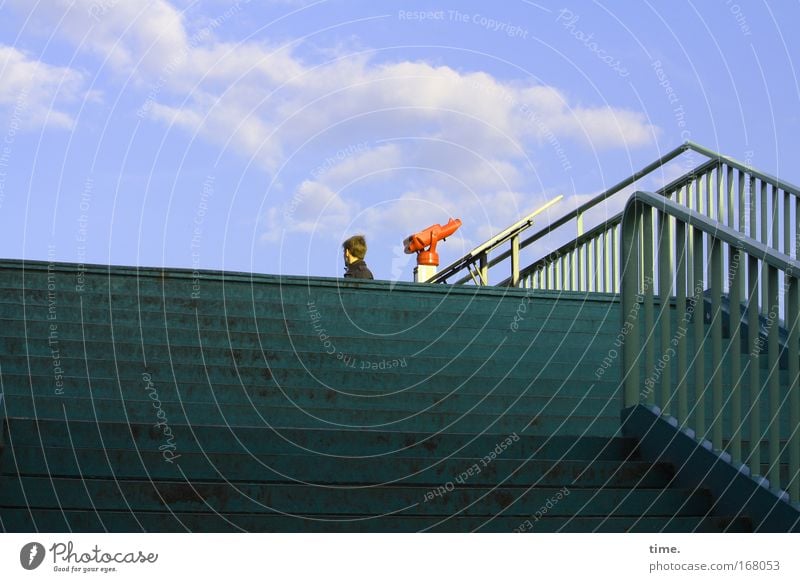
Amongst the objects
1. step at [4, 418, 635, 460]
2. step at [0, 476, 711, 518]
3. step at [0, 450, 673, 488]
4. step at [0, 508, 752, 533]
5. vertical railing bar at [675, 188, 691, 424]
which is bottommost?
step at [0, 508, 752, 533]

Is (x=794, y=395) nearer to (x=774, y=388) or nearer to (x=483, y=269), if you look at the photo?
(x=774, y=388)

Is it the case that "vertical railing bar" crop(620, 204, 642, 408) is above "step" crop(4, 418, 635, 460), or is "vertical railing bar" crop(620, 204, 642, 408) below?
above

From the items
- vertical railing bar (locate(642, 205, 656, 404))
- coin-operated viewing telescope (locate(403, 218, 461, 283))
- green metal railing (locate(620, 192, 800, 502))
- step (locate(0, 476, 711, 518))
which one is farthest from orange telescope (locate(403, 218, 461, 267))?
step (locate(0, 476, 711, 518))

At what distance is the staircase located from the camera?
4961 millimetres

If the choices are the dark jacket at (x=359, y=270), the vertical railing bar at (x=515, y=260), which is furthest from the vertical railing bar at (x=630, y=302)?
the vertical railing bar at (x=515, y=260)

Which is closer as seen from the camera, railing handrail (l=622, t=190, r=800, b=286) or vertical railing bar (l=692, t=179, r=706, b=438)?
railing handrail (l=622, t=190, r=800, b=286)

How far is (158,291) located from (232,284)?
1.41 feet

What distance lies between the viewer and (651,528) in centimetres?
508

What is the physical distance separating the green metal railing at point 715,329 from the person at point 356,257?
127 inches

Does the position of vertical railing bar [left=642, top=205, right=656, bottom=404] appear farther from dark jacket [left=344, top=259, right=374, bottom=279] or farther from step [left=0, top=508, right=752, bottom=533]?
dark jacket [left=344, top=259, right=374, bottom=279]

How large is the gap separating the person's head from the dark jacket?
4 cm

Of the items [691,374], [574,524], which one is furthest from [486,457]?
[691,374]

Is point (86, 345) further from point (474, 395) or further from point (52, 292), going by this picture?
point (474, 395)

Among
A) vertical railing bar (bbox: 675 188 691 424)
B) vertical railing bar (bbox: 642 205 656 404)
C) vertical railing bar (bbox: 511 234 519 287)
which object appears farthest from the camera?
vertical railing bar (bbox: 511 234 519 287)
